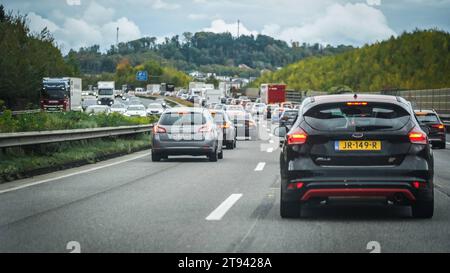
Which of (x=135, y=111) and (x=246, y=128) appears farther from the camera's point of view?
(x=135, y=111)

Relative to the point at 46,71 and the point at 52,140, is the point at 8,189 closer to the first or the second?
the point at 52,140

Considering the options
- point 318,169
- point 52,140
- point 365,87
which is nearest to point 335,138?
point 318,169

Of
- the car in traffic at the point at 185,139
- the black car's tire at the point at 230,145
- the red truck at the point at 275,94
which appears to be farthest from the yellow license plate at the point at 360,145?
the red truck at the point at 275,94

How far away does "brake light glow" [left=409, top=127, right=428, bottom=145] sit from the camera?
34.3ft

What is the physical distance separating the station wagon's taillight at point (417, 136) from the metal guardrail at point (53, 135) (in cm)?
895

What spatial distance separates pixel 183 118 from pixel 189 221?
12.5 meters

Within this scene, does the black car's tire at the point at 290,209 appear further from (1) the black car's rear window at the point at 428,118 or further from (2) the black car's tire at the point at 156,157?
(1) the black car's rear window at the point at 428,118

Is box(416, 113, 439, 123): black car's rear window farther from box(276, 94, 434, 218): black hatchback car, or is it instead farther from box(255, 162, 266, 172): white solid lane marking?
box(276, 94, 434, 218): black hatchback car

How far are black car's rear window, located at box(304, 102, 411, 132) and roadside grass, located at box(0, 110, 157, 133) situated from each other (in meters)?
11.0

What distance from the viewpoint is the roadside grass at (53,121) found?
20906 mm

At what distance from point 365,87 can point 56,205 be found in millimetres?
131211

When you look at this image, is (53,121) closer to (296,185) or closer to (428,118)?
(428,118)

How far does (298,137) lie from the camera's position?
1055 cm

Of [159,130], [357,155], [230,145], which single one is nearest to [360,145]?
[357,155]
